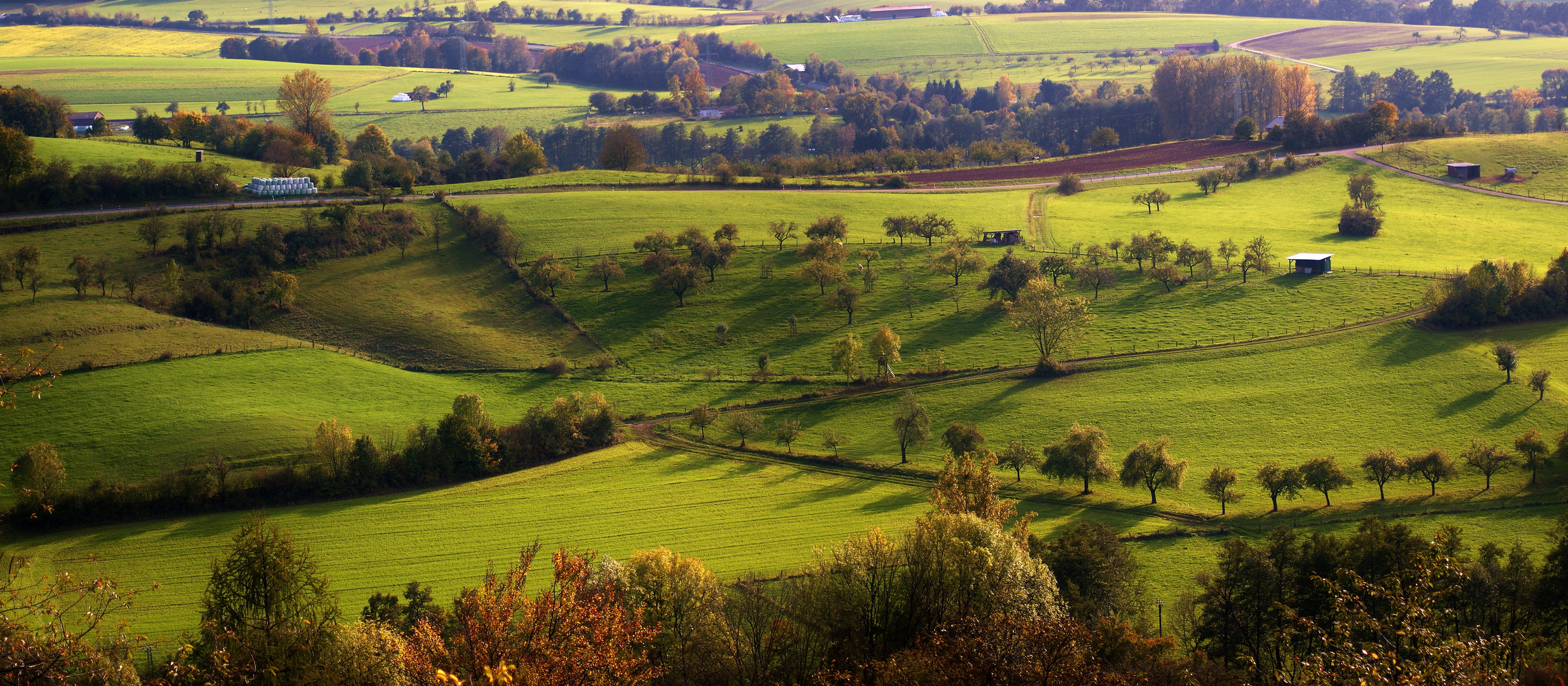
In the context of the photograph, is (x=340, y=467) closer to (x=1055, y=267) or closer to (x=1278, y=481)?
(x=1278, y=481)

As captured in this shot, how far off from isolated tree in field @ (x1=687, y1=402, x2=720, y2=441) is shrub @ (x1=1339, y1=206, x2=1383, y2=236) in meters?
83.3

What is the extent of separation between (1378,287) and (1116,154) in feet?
235

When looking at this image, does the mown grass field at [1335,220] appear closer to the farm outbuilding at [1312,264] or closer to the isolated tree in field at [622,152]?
the farm outbuilding at [1312,264]

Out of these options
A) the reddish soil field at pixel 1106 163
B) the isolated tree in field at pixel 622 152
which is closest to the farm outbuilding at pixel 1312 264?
the reddish soil field at pixel 1106 163

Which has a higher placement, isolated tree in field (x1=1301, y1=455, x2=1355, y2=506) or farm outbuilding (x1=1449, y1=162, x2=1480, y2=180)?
farm outbuilding (x1=1449, y1=162, x2=1480, y2=180)

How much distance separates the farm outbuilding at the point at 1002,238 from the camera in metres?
117

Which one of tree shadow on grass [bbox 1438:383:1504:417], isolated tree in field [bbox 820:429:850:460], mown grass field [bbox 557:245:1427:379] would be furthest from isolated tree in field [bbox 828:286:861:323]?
tree shadow on grass [bbox 1438:383:1504:417]

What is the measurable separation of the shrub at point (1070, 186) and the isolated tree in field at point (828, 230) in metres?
41.7

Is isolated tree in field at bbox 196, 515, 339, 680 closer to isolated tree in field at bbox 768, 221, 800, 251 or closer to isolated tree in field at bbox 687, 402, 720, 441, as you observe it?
isolated tree in field at bbox 687, 402, 720, 441

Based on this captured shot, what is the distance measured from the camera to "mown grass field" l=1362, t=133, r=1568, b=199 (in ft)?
454

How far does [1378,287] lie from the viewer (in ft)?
334

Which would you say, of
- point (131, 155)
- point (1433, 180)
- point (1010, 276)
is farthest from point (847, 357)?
point (1433, 180)

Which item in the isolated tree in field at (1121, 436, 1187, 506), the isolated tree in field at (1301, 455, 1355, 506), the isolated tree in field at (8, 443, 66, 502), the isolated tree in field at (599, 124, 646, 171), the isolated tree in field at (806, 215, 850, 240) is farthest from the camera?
the isolated tree in field at (599, 124, 646, 171)

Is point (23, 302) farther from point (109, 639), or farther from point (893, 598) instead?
point (893, 598)
